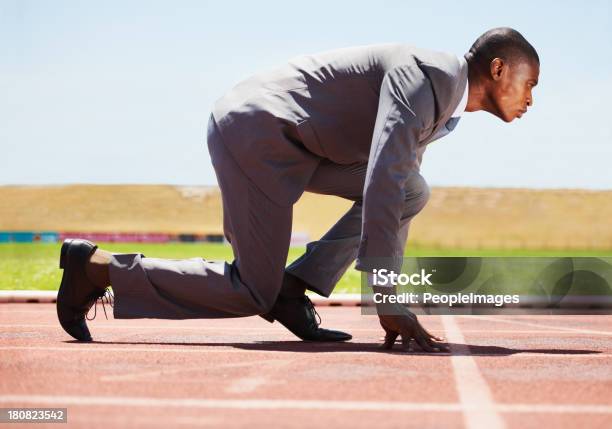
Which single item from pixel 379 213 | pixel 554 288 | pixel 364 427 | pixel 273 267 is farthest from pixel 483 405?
pixel 554 288

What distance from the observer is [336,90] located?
14.1 ft

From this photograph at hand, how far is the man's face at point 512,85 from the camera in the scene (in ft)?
14.0

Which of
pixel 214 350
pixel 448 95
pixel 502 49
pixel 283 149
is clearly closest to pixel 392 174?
pixel 448 95

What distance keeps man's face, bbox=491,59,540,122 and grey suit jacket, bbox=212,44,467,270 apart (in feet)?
0.55

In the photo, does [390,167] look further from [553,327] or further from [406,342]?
[553,327]

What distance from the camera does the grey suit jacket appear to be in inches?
157

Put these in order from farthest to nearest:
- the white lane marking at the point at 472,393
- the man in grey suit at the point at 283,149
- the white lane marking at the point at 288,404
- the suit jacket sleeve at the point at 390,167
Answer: the man in grey suit at the point at 283,149
the suit jacket sleeve at the point at 390,167
the white lane marking at the point at 288,404
the white lane marking at the point at 472,393

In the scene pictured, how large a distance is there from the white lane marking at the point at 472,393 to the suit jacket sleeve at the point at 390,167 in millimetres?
492

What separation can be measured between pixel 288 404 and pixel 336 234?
2064 mm

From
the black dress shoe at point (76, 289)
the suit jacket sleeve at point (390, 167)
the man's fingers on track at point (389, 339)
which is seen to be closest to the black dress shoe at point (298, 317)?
the man's fingers on track at point (389, 339)

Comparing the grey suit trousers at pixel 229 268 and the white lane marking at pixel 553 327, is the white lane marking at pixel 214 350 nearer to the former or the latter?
the grey suit trousers at pixel 229 268

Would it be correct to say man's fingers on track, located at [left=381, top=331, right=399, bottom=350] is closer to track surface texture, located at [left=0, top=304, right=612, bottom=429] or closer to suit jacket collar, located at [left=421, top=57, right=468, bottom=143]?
track surface texture, located at [left=0, top=304, right=612, bottom=429]

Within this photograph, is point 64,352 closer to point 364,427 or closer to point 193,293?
point 193,293

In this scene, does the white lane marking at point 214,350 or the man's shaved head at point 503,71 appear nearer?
the white lane marking at point 214,350
